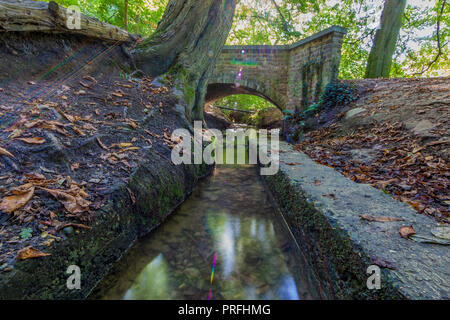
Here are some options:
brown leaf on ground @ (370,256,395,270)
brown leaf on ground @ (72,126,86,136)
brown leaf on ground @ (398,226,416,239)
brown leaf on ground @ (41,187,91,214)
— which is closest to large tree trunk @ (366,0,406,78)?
brown leaf on ground @ (398,226,416,239)

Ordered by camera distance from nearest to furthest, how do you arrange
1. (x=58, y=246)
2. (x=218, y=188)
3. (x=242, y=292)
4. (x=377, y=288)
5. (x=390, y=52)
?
(x=377, y=288), (x=58, y=246), (x=242, y=292), (x=218, y=188), (x=390, y=52)

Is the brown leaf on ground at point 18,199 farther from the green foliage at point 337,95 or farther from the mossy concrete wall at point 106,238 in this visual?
the green foliage at point 337,95

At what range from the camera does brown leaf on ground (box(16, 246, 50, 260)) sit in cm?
110

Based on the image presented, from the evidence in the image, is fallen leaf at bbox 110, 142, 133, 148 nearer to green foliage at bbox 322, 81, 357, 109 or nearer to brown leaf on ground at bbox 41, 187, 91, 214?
brown leaf on ground at bbox 41, 187, 91, 214

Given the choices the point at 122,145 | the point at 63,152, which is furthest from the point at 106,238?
the point at 122,145

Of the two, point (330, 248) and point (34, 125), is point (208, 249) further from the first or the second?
point (34, 125)

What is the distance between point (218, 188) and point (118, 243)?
2166mm

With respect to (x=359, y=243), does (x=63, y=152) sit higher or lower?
higher

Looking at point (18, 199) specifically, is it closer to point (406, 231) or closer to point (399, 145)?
point (406, 231)

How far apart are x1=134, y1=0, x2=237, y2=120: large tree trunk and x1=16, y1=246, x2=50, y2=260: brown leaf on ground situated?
357 cm

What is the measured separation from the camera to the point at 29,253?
1.13 meters

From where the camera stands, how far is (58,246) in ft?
4.13

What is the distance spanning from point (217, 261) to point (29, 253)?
4.48 ft

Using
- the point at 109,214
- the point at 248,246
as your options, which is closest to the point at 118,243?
the point at 109,214
